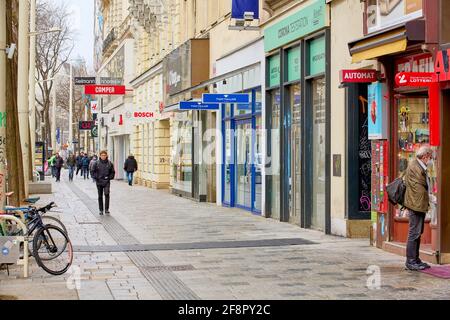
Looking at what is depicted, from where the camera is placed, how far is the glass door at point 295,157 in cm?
1877

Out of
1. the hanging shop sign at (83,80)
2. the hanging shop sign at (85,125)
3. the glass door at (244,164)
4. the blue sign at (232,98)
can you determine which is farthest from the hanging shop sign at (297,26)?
the hanging shop sign at (85,125)

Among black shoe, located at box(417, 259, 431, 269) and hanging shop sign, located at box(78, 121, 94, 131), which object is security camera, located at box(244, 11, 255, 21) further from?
hanging shop sign, located at box(78, 121, 94, 131)

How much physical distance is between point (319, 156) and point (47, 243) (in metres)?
7.39

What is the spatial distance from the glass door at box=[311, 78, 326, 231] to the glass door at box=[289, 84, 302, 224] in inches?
31.9

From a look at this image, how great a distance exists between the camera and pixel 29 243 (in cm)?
1152

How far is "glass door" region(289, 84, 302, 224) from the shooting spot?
61.6 feet

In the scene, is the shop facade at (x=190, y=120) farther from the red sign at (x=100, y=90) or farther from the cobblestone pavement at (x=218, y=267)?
the red sign at (x=100, y=90)

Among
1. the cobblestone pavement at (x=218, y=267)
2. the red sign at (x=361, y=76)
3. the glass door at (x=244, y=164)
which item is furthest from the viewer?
the glass door at (x=244, y=164)

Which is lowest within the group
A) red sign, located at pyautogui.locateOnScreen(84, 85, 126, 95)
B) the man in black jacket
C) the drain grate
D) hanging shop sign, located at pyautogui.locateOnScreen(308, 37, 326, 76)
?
the drain grate

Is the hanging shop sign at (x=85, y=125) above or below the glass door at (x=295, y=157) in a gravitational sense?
above

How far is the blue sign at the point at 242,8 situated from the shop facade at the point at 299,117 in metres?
0.83

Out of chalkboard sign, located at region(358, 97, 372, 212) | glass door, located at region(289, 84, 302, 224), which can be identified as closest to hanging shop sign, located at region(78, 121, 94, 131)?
glass door, located at region(289, 84, 302, 224)

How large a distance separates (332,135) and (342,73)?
2.29 meters

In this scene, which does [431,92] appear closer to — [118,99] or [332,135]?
[332,135]
